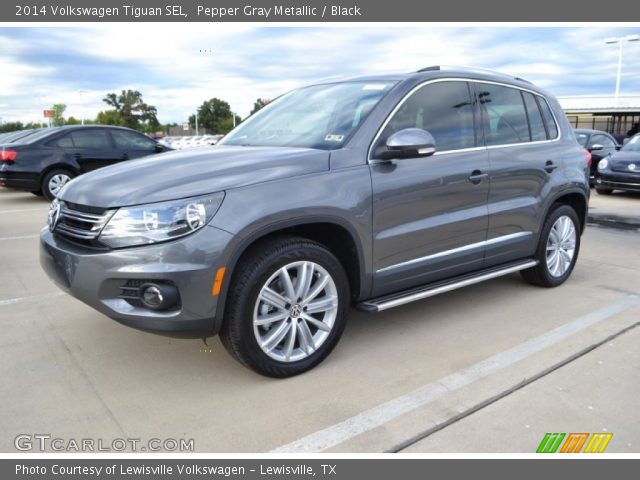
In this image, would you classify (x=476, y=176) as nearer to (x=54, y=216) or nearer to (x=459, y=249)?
(x=459, y=249)

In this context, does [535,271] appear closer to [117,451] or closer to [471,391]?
[471,391]

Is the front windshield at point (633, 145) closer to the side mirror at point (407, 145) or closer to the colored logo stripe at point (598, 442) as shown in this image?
the side mirror at point (407, 145)

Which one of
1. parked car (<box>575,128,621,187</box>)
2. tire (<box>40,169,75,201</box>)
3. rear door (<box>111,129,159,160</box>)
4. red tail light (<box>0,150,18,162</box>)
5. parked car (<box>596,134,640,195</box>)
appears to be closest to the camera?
red tail light (<box>0,150,18,162</box>)

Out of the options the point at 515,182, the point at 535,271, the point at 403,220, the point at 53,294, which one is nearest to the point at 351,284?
the point at 403,220

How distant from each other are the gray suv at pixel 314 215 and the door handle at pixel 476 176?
0.04ft

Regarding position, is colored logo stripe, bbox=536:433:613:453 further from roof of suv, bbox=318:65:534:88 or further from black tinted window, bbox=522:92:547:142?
black tinted window, bbox=522:92:547:142

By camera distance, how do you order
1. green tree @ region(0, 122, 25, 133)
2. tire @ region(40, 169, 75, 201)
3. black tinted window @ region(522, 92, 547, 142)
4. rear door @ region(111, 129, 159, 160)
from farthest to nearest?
green tree @ region(0, 122, 25, 133) < rear door @ region(111, 129, 159, 160) < tire @ region(40, 169, 75, 201) < black tinted window @ region(522, 92, 547, 142)

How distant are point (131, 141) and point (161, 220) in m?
9.56

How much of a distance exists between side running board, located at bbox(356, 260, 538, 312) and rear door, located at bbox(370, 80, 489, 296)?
0.05 metres

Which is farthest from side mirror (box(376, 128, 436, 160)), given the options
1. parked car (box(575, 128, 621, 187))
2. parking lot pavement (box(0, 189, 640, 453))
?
parked car (box(575, 128, 621, 187))

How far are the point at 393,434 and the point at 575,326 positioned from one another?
2085 millimetres

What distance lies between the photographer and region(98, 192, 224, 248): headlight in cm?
280

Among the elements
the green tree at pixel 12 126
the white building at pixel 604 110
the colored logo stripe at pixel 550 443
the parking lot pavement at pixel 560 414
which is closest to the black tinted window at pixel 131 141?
the parking lot pavement at pixel 560 414

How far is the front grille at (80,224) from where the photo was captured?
292 centimetres
